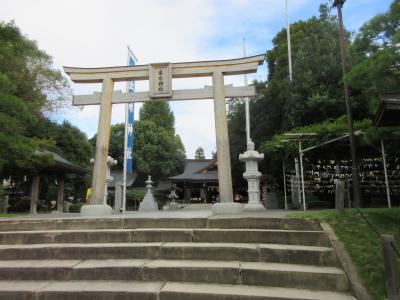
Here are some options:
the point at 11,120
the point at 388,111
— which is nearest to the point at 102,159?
the point at 11,120

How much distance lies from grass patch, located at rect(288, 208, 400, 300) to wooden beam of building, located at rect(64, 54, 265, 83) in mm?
4927

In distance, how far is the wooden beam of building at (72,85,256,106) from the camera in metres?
8.86

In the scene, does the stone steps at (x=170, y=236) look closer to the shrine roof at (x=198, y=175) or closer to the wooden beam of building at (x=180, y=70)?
the wooden beam of building at (x=180, y=70)

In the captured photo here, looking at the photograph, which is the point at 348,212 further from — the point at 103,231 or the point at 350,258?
the point at 103,231

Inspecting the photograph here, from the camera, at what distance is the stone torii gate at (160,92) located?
847 cm

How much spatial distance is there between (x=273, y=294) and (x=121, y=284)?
1929 millimetres

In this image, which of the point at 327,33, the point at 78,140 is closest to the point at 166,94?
the point at 327,33

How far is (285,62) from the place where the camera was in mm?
23359

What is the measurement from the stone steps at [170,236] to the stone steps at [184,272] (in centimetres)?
60

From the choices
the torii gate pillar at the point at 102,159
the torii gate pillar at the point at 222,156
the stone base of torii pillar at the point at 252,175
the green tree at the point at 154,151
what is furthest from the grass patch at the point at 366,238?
the green tree at the point at 154,151

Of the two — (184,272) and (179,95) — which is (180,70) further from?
(184,272)

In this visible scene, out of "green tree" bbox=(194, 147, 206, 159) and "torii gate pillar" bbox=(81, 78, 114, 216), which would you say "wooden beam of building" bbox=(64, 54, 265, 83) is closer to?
"torii gate pillar" bbox=(81, 78, 114, 216)

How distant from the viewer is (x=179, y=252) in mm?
4648

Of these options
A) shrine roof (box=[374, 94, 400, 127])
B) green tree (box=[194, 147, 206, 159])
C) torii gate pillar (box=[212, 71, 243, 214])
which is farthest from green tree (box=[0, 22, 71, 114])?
green tree (box=[194, 147, 206, 159])
